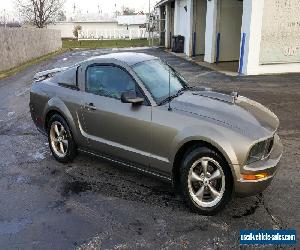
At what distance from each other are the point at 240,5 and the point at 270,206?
17235 millimetres

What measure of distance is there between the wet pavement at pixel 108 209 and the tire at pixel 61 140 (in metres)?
0.15

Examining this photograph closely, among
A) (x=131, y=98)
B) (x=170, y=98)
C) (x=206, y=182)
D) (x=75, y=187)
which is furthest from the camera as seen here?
(x=75, y=187)

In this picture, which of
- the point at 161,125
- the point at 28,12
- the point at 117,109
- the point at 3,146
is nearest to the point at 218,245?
the point at 161,125

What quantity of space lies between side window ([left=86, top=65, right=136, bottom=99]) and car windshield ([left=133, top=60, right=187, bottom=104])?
7.8 inches

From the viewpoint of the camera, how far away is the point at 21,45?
22.7 m

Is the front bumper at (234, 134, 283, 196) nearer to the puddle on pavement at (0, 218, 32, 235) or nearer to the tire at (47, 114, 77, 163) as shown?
the puddle on pavement at (0, 218, 32, 235)

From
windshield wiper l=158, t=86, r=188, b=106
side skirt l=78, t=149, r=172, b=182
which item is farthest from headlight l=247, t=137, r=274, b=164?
→ windshield wiper l=158, t=86, r=188, b=106

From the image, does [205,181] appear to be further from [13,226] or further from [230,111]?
[13,226]


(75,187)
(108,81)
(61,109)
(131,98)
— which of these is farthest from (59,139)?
(131,98)

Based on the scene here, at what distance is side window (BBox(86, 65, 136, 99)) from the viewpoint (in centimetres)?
488

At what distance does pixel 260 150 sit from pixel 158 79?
1795 millimetres

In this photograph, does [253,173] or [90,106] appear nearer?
[253,173]

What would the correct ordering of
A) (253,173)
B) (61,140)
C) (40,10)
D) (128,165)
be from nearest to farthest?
(253,173) < (128,165) < (61,140) < (40,10)

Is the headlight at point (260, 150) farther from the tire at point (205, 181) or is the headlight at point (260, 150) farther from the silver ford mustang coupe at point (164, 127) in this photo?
the tire at point (205, 181)
